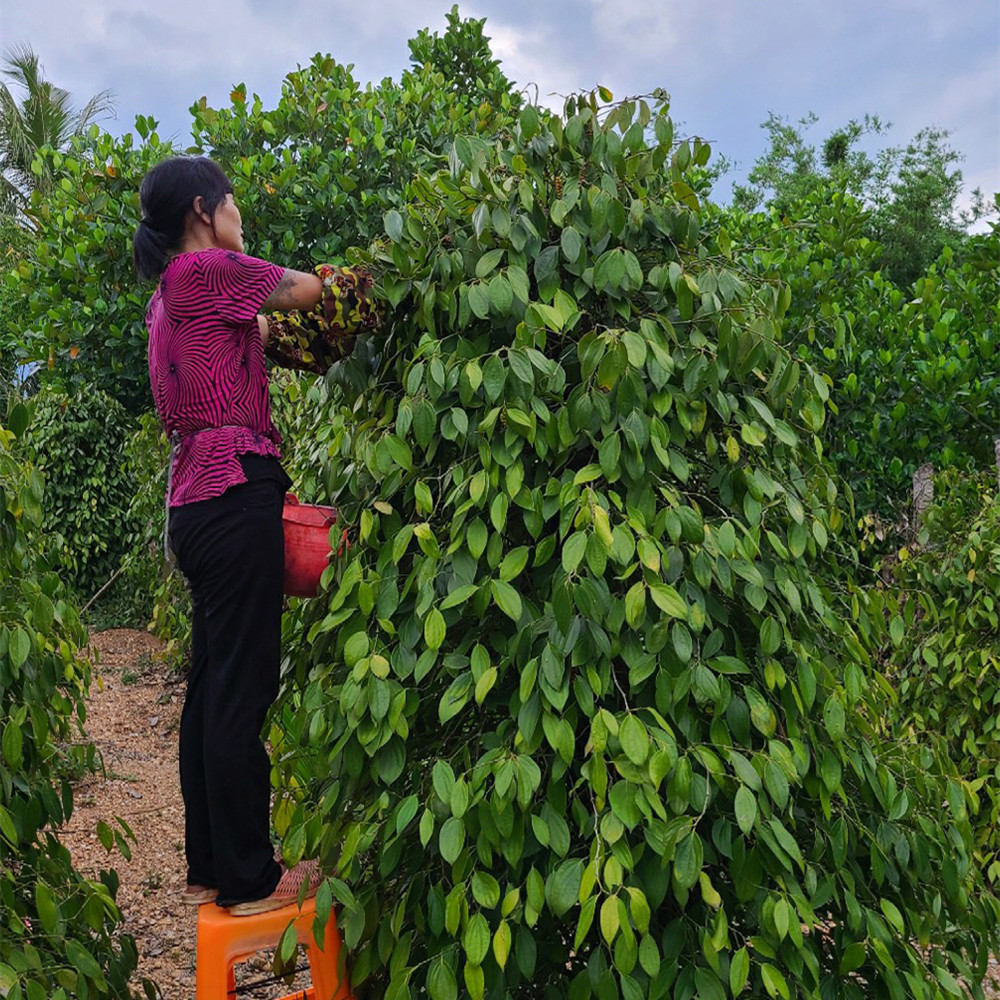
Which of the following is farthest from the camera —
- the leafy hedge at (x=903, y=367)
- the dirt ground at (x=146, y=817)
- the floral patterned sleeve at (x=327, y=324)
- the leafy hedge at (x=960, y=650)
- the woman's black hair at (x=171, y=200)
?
the leafy hedge at (x=903, y=367)

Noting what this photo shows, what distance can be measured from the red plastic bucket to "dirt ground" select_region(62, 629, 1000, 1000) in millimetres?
864

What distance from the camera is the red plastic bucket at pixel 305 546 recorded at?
87.7 inches

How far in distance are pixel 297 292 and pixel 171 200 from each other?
1.38ft

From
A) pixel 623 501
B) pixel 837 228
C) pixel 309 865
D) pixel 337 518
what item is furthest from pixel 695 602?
pixel 837 228

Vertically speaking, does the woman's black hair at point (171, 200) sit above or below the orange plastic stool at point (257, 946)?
above

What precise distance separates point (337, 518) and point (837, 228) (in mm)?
5797

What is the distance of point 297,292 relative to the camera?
7.18ft

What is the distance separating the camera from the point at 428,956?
1.97m

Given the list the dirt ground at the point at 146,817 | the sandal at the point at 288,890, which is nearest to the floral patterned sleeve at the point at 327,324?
the sandal at the point at 288,890

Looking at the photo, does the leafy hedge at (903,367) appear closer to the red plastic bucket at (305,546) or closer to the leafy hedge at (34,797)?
the red plastic bucket at (305,546)

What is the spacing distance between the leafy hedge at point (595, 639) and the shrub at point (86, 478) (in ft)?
31.0

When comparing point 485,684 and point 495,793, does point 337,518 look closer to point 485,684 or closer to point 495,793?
point 485,684

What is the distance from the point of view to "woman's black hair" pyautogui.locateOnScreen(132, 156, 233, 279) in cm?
234

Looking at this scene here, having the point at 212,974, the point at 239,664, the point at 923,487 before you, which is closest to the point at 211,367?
the point at 239,664
